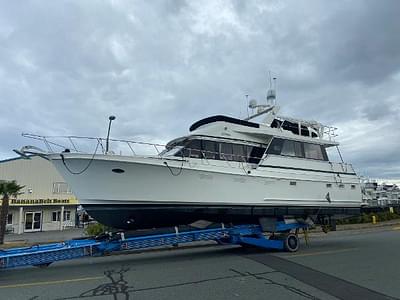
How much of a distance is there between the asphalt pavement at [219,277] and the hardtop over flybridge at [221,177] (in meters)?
1.35

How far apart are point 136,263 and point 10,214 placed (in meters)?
27.3

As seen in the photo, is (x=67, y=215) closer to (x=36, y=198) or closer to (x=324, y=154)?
(x=36, y=198)

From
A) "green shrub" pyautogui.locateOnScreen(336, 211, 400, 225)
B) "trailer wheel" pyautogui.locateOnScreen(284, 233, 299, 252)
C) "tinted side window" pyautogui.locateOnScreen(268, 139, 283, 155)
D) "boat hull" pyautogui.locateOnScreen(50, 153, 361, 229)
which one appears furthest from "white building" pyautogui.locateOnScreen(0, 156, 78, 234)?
"trailer wheel" pyautogui.locateOnScreen(284, 233, 299, 252)

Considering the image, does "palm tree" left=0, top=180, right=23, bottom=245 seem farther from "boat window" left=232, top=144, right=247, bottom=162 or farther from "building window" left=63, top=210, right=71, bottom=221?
"building window" left=63, top=210, right=71, bottom=221

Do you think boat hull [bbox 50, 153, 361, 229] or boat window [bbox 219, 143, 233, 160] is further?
boat window [bbox 219, 143, 233, 160]

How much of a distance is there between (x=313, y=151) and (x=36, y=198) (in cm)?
2782

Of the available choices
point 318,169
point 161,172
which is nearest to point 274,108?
point 318,169

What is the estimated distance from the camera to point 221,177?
10.3 metres

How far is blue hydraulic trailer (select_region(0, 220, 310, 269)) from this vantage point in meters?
7.69

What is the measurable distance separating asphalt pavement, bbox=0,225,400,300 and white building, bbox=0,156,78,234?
81.7 feet

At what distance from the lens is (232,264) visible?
869 cm

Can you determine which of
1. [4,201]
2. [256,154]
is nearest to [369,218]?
[256,154]

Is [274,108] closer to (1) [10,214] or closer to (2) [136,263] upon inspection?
(2) [136,263]

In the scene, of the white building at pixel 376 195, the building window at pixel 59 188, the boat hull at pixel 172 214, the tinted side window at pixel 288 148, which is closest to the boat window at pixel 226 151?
the boat hull at pixel 172 214
